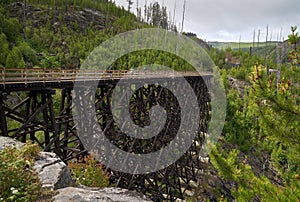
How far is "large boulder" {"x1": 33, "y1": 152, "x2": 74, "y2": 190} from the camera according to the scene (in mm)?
4809

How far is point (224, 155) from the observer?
479 centimetres

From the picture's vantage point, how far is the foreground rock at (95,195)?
434 centimetres

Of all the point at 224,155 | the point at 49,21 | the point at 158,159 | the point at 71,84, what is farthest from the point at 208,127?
the point at 49,21

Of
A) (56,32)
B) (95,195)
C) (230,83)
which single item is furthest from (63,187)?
(56,32)

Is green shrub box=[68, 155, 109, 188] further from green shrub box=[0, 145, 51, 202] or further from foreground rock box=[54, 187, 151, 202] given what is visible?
green shrub box=[0, 145, 51, 202]

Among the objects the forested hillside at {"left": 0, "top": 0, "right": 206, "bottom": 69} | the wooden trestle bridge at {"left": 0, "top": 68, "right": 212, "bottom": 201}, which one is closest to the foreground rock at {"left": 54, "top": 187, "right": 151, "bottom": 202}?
the wooden trestle bridge at {"left": 0, "top": 68, "right": 212, "bottom": 201}

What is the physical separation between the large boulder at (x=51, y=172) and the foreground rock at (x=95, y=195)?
0.27 metres

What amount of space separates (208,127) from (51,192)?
23.1 metres

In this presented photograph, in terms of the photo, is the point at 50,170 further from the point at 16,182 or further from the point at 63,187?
the point at 16,182

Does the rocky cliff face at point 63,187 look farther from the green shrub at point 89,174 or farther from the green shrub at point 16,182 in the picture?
the green shrub at point 89,174

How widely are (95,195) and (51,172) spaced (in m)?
1.14

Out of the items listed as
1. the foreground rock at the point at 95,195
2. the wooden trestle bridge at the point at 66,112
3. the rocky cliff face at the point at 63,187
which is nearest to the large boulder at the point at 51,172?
the rocky cliff face at the point at 63,187

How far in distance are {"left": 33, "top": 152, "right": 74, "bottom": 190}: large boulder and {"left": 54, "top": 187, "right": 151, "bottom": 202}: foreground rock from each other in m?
0.27

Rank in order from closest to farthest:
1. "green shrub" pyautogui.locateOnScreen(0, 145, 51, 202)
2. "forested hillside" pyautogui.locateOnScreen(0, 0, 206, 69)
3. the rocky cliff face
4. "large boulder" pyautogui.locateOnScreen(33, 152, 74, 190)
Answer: "green shrub" pyautogui.locateOnScreen(0, 145, 51, 202), the rocky cliff face, "large boulder" pyautogui.locateOnScreen(33, 152, 74, 190), "forested hillside" pyautogui.locateOnScreen(0, 0, 206, 69)
